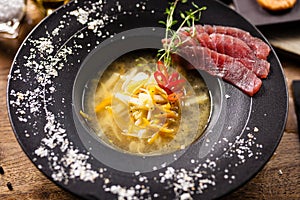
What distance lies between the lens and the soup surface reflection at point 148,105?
7.28ft

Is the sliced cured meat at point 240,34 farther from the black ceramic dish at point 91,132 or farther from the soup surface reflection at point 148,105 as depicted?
the soup surface reflection at point 148,105

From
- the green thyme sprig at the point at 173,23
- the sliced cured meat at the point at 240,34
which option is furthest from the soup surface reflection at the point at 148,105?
the sliced cured meat at the point at 240,34

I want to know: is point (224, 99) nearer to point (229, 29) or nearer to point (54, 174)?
point (229, 29)

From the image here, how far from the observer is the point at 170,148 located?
86.5 inches

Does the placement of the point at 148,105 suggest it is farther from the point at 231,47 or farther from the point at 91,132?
the point at 231,47

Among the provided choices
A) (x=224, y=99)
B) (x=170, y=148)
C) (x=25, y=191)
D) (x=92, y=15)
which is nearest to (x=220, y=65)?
(x=224, y=99)

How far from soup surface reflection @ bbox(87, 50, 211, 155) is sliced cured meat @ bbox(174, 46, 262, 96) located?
0.08m

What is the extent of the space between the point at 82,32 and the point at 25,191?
747 millimetres

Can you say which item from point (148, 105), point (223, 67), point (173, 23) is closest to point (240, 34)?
point (223, 67)

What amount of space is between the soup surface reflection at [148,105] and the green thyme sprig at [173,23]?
6 centimetres

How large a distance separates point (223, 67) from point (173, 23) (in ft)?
1.01

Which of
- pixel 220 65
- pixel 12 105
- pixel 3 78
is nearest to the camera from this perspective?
pixel 12 105

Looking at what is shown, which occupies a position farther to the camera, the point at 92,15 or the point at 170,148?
the point at 92,15

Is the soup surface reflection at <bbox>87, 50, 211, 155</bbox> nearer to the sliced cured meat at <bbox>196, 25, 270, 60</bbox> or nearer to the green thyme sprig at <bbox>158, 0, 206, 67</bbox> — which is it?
the green thyme sprig at <bbox>158, 0, 206, 67</bbox>
